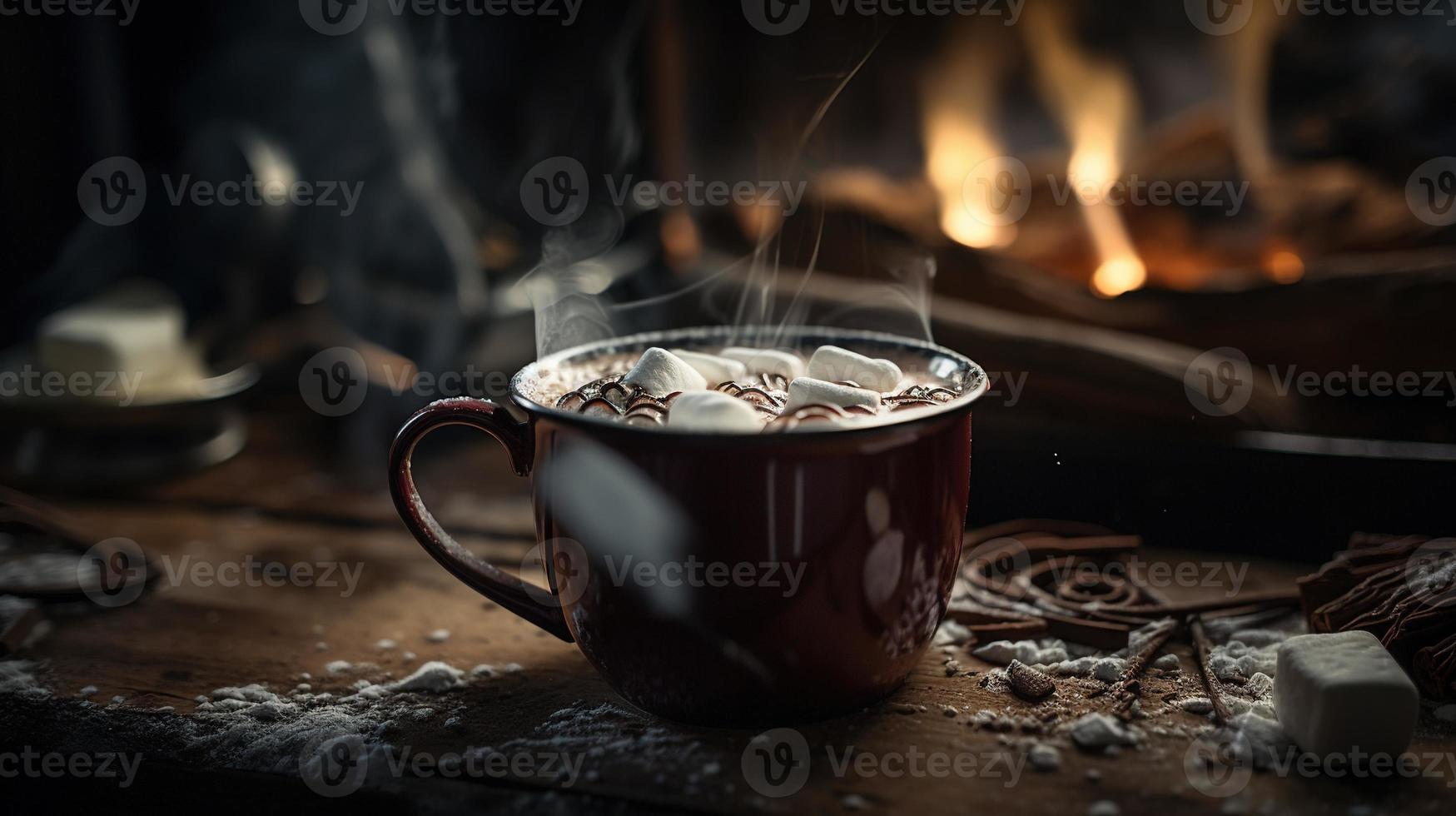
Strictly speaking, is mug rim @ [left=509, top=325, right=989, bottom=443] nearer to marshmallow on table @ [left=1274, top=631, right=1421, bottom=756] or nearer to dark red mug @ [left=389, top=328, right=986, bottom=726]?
dark red mug @ [left=389, top=328, right=986, bottom=726]

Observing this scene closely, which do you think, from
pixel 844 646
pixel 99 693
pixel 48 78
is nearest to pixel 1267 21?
pixel 844 646

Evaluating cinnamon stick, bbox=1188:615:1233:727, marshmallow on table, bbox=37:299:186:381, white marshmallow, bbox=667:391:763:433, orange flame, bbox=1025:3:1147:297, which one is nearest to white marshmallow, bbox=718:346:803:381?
white marshmallow, bbox=667:391:763:433

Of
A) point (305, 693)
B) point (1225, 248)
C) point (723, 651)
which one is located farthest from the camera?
point (1225, 248)

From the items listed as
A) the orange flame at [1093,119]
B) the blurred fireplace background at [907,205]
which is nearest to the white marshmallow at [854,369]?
the blurred fireplace background at [907,205]

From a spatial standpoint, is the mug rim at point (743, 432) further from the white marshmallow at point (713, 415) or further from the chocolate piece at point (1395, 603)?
the chocolate piece at point (1395, 603)

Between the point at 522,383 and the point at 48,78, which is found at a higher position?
the point at 48,78

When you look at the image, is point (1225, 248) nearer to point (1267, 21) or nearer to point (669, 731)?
point (1267, 21)

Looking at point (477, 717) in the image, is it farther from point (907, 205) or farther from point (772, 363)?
point (907, 205)

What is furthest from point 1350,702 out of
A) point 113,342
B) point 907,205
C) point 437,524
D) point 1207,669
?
point 113,342
